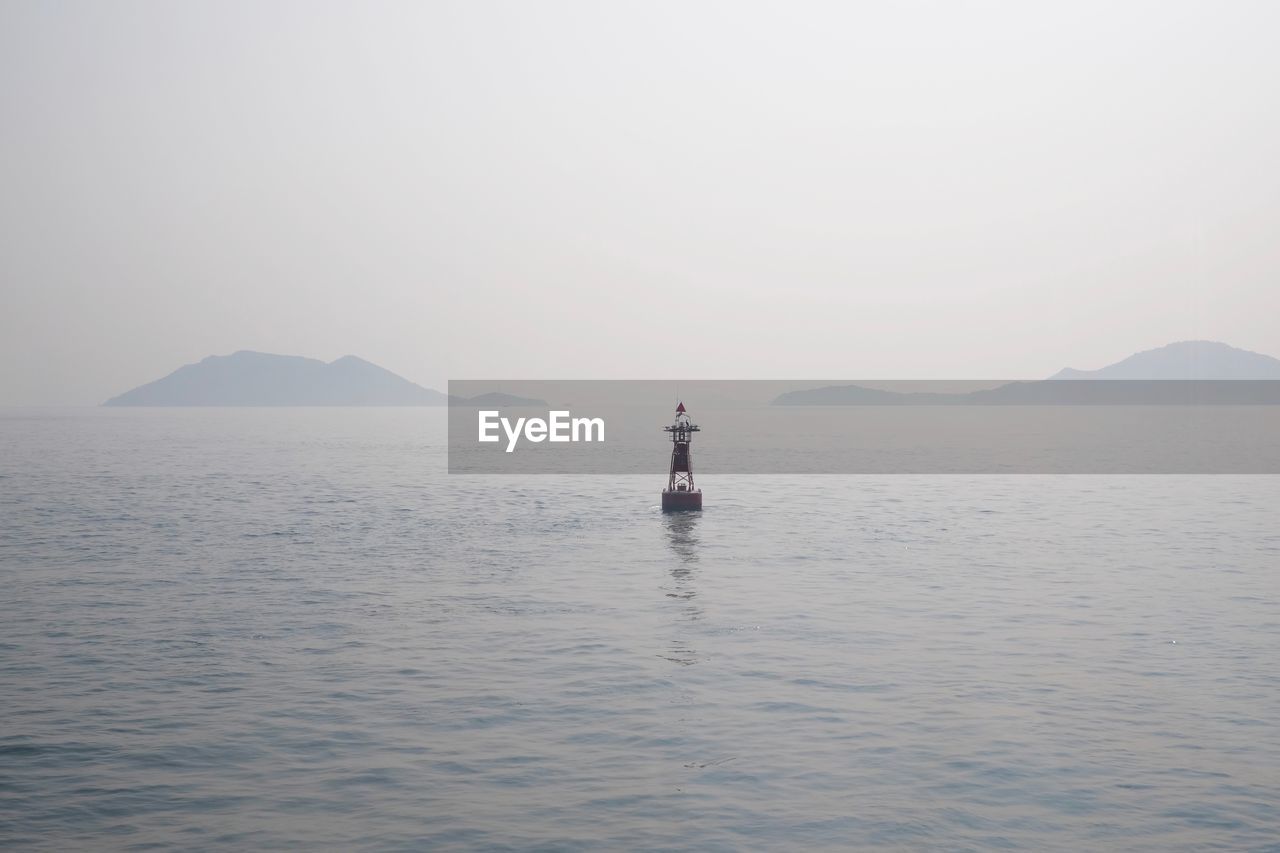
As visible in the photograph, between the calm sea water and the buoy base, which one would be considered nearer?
the calm sea water

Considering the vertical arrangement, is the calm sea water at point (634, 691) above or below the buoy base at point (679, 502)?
below

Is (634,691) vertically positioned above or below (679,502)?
below

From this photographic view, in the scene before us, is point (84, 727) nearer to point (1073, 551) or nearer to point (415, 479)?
point (1073, 551)

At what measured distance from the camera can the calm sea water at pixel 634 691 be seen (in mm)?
21766

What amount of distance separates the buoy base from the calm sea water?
1193 cm

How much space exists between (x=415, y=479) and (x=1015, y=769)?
102 meters

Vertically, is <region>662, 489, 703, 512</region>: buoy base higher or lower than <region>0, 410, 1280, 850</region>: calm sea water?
higher

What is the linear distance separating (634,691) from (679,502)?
163 ft

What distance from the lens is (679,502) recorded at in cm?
8019

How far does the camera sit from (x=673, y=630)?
39125 mm

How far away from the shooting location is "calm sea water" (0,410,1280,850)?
21766mm

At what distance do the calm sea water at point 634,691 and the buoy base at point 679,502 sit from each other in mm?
11928

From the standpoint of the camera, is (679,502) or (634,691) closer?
Answer: (634,691)

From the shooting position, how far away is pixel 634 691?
3078cm
